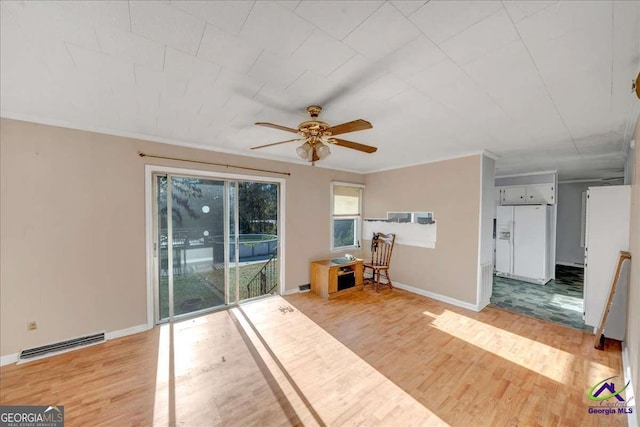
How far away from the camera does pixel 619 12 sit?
108 centimetres

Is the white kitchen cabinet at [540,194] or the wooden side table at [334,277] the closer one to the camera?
the wooden side table at [334,277]

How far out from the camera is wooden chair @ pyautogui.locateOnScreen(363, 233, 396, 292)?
4758 mm

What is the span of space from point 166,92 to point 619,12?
9.10 feet

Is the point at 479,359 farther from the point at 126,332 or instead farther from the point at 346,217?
the point at 126,332

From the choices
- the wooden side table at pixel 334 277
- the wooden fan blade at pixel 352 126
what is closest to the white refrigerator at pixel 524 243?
the wooden side table at pixel 334 277

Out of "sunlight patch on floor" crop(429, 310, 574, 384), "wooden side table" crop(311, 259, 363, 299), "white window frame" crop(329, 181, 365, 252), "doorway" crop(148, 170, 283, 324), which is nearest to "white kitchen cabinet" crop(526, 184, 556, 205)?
"sunlight patch on floor" crop(429, 310, 574, 384)

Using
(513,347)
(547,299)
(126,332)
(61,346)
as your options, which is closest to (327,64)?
(513,347)

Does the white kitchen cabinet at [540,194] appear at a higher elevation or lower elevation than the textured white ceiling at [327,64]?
lower

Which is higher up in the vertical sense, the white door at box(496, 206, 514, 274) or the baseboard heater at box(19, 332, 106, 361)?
the white door at box(496, 206, 514, 274)

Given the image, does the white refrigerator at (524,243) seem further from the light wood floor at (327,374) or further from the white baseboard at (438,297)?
the white baseboard at (438,297)

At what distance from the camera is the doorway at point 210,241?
3.26 metres

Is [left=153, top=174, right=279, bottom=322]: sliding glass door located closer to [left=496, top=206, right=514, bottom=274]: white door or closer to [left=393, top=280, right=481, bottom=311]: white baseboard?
[left=393, top=280, right=481, bottom=311]: white baseboard

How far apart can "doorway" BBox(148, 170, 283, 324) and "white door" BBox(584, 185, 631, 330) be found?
4.51 m

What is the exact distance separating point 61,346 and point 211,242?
1.87 m
